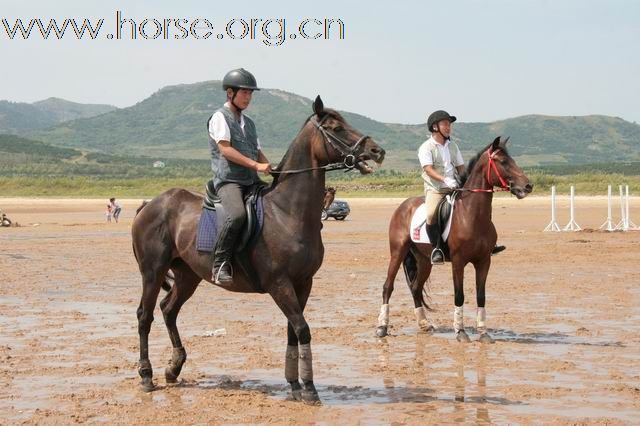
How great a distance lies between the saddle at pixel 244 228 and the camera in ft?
30.8

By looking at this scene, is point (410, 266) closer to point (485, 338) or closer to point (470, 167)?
point (470, 167)

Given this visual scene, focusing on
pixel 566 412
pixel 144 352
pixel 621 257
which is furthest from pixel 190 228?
pixel 621 257

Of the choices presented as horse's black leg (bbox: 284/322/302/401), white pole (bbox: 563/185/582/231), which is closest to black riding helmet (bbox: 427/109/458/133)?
horse's black leg (bbox: 284/322/302/401)

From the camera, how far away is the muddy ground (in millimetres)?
8836

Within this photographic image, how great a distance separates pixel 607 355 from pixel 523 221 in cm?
3663

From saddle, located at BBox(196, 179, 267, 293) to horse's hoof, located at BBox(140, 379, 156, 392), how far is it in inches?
55.9

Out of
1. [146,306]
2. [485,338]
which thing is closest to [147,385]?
[146,306]

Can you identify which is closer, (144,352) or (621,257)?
(144,352)

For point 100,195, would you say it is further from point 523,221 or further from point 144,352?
point 144,352

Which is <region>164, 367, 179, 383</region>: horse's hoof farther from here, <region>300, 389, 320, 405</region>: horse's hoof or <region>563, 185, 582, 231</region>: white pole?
<region>563, 185, 582, 231</region>: white pole

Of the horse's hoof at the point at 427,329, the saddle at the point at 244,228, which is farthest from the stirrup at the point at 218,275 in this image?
the horse's hoof at the point at 427,329

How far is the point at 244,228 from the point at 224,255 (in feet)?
1.04

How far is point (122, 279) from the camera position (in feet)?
68.4

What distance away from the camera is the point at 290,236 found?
364 inches
